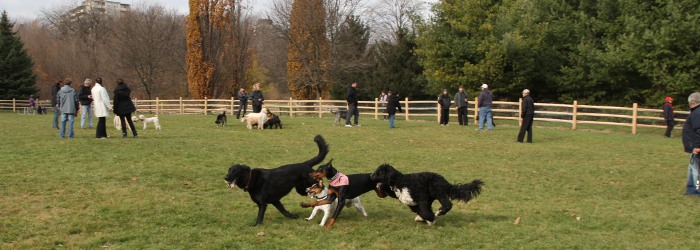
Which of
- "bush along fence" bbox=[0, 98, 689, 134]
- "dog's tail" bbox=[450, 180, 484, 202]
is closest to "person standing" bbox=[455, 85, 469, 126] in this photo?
"bush along fence" bbox=[0, 98, 689, 134]

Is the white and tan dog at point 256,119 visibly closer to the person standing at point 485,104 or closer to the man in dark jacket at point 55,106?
the man in dark jacket at point 55,106

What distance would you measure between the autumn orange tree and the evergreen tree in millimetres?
21144

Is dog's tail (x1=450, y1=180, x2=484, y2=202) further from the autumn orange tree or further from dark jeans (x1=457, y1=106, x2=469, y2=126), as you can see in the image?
the autumn orange tree

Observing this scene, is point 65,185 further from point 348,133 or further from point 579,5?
point 579,5

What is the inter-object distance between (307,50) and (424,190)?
1225 inches

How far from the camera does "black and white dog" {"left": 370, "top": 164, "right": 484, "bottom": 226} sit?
5383mm

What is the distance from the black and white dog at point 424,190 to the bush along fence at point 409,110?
51.3 feet

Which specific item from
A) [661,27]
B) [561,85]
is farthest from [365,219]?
[561,85]

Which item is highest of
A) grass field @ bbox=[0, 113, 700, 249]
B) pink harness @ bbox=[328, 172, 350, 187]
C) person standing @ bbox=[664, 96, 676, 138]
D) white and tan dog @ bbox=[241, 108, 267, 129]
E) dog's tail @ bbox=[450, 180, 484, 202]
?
person standing @ bbox=[664, 96, 676, 138]

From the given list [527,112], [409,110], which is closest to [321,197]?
[527,112]

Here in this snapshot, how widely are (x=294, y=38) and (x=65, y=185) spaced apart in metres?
29.2

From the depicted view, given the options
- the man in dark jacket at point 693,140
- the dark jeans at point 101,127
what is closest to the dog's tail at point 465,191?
the man in dark jacket at point 693,140

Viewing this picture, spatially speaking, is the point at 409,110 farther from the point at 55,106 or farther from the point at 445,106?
the point at 55,106

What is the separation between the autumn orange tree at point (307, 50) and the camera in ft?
A: 113
